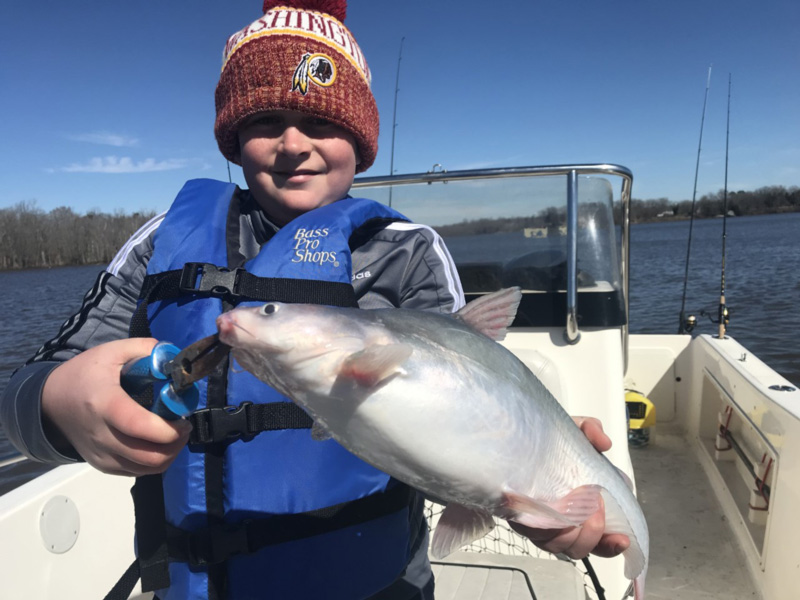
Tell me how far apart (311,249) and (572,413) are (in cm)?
279

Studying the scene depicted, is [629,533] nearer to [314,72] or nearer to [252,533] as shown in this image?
[252,533]

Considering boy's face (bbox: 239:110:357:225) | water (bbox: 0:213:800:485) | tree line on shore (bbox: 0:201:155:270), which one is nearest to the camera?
boy's face (bbox: 239:110:357:225)

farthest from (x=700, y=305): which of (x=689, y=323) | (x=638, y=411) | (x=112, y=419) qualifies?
(x=112, y=419)

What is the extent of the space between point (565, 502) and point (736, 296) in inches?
842

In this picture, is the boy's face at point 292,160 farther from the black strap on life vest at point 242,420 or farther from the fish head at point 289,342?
the fish head at point 289,342

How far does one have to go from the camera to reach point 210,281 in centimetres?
170

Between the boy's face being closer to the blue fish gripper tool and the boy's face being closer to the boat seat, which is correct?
the blue fish gripper tool

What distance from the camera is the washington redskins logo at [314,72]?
198 centimetres

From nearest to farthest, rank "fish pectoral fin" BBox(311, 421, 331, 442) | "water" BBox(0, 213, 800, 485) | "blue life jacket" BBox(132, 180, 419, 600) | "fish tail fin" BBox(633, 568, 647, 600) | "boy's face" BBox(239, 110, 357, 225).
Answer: "fish pectoral fin" BBox(311, 421, 331, 442), "blue life jacket" BBox(132, 180, 419, 600), "fish tail fin" BBox(633, 568, 647, 600), "boy's face" BBox(239, 110, 357, 225), "water" BBox(0, 213, 800, 485)

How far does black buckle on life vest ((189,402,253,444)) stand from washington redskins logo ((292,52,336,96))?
1.19 m

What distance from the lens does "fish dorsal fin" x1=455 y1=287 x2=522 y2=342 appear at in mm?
1396

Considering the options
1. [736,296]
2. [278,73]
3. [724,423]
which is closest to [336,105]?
[278,73]

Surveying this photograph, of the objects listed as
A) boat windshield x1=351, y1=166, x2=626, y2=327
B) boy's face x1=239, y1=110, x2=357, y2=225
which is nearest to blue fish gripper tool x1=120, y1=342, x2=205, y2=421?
boy's face x1=239, y1=110, x2=357, y2=225

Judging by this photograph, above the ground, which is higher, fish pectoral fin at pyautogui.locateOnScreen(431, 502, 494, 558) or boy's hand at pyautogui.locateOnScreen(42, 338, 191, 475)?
boy's hand at pyautogui.locateOnScreen(42, 338, 191, 475)
